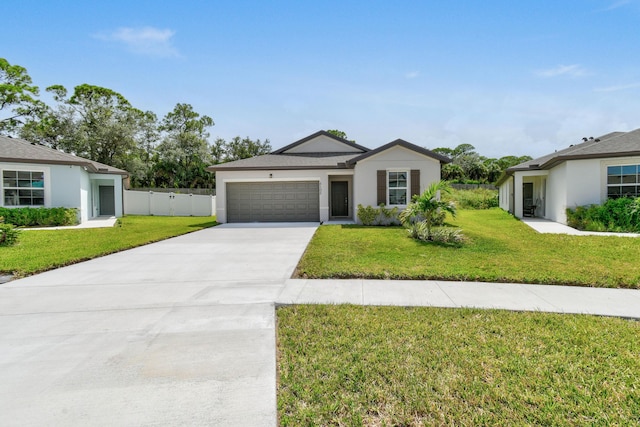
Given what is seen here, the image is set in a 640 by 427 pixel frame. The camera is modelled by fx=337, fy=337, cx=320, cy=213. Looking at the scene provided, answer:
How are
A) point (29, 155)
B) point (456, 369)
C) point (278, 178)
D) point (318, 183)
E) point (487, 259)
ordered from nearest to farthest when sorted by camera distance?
point (456, 369) → point (487, 259) → point (29, 155) → point (278, 178) → point (318, 183)

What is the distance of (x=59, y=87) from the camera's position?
31516 mm

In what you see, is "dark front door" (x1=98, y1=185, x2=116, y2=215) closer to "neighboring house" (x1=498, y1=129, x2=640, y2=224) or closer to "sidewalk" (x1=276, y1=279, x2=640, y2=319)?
"sidewalk" (x1=276, y1=279, x2=640, y2=319)

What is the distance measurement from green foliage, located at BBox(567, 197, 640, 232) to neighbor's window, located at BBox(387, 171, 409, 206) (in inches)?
264

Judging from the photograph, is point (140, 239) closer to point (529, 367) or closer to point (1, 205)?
point (1, 205)

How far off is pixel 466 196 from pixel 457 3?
73.7ft

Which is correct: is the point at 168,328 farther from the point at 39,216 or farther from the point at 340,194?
the point at 39,216

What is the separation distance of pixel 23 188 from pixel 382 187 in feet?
53.1

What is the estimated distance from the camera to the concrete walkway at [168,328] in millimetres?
2568

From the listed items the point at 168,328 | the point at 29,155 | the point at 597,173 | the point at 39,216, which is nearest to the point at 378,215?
the point at 597,173

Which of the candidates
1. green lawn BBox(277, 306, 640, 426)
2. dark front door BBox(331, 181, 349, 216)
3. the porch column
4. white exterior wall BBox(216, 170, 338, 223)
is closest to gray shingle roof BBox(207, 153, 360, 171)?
white exterior wall BBox(216, 170, 338, 223)

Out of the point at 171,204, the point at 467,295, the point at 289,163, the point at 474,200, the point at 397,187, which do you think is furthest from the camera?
the point at 474,200

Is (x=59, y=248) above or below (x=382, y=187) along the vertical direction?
below

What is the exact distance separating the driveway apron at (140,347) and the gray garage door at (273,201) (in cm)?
1046

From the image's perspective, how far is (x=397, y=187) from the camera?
14922 millimetres
